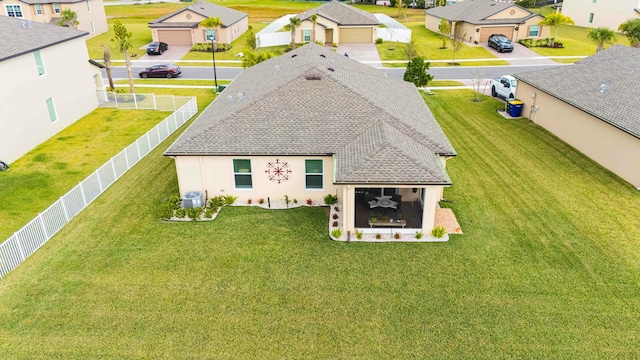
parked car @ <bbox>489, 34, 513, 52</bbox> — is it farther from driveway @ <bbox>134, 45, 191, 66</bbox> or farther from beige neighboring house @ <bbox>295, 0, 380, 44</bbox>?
driveway @ <bbox>134, 45, 191, 66</bbox>

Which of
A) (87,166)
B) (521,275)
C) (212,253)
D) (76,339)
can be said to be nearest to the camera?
(76,339)

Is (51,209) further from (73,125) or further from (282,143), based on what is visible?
(73,125)

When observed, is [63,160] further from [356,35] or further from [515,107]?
[356,35]

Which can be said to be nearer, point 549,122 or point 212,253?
point 212,253

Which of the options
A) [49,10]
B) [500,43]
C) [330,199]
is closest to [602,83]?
[330,199]

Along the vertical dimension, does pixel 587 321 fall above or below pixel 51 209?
below

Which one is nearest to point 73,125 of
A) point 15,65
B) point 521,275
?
point 15,65

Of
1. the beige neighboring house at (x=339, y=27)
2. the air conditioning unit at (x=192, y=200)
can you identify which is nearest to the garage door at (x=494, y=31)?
the beige neighboring house at (x=339, y=27)
